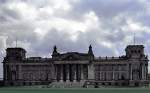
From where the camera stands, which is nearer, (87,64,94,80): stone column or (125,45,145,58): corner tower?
(125,45,145,58): corner tower

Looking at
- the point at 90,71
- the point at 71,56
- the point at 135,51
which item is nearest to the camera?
the point at 71,56

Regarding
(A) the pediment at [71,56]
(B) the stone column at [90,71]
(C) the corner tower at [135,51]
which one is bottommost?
(B) the stone column at [90,71]

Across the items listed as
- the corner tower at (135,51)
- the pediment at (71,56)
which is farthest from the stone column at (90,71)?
the corner tower at (135,51)

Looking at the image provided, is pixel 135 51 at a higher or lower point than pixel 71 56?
higher

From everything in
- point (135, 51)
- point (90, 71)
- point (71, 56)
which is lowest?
point (90, 71)

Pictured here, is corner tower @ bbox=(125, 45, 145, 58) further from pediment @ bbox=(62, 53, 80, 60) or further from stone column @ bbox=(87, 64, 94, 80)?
pediment @ bbox=(62, 53, 80, 60)

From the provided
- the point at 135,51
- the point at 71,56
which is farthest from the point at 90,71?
the point at 135,51

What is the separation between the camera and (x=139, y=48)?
199 m

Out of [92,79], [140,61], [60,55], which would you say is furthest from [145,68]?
[60,55]

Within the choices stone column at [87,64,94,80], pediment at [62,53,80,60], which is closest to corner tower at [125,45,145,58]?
stone column at [87,64,94,80]

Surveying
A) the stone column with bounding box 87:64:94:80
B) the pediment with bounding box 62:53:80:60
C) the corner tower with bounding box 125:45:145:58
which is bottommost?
the stone column with bounding box 87:64:94:80

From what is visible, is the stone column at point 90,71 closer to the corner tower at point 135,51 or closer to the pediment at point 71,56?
the pediment at point 71,56

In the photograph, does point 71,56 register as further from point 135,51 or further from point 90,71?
point 135,51

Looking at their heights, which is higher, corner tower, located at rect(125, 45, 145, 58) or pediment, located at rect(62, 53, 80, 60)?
corner tower, located at rect(125, 45, 145, 58)
